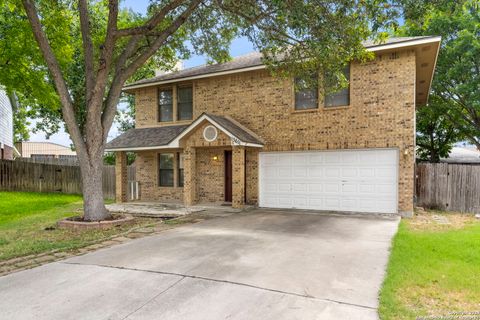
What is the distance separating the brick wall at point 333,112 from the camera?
35.3ft

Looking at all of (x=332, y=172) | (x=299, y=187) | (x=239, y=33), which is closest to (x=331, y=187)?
(x=332, y=172)

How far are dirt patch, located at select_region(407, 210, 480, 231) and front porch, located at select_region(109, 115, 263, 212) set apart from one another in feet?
19.4

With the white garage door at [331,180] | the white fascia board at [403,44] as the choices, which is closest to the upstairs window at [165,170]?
the white garage door at [331,180]

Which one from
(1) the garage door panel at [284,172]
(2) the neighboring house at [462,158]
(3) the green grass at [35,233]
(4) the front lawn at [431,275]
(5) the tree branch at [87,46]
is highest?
(5) the tree branch at [87,46]

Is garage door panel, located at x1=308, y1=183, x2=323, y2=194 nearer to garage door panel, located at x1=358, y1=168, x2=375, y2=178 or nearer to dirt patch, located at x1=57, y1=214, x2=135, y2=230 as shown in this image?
garage door panel, located at x1=358, y1=168, x2=375, y2=178

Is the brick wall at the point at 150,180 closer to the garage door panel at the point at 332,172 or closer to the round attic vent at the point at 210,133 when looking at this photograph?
the round attic vent at the point at 210,133

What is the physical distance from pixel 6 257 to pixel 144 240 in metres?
2.61

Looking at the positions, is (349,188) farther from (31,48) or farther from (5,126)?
(5,126)

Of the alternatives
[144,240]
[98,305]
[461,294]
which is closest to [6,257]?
[144,240]

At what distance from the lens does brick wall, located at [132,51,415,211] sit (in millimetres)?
10758

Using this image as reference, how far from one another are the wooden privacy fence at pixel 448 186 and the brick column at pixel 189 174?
8952 mm

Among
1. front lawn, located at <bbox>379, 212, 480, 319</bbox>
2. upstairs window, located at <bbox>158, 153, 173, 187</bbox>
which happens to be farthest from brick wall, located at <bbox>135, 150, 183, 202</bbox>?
front lawn, located at <bbox>379, 212, 480, 319</bbox>

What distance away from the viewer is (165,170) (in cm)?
1555

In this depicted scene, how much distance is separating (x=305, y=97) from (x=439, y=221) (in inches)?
243
